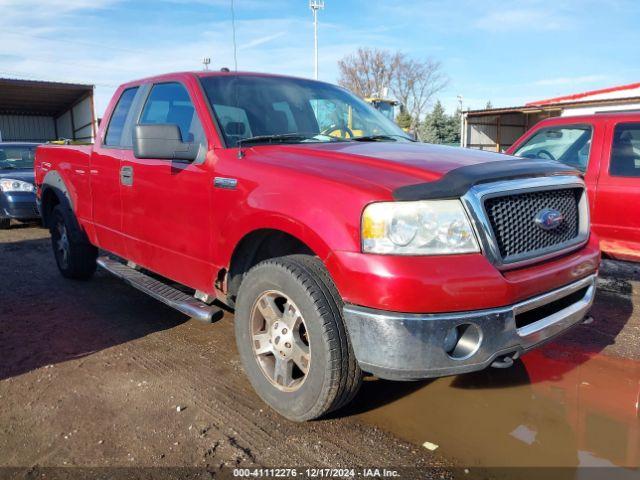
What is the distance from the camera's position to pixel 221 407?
10.1 feet

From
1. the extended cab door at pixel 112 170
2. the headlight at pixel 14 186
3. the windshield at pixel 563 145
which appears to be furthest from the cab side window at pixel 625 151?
the headlight at pixel 14 186

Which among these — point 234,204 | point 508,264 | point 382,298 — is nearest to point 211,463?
point 382,298

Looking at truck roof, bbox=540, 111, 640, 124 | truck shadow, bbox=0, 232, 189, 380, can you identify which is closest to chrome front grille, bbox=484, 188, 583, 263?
truck roof, bbox=540, 111, 640, 124

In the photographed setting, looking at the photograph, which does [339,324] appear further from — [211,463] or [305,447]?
[211,463]

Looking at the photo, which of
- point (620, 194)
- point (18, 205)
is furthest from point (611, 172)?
point (18, 205)

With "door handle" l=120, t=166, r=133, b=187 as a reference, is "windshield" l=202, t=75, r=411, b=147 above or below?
above

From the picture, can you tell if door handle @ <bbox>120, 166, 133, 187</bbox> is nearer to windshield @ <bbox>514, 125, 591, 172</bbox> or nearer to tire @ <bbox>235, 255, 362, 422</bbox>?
tire @ <bbox>235, 255, 362, 422</bbox>

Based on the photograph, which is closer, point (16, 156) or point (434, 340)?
→ point (434, 340)

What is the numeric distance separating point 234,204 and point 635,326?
3485mm

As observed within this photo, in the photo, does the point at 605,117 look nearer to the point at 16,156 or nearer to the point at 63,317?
the point at 63,317

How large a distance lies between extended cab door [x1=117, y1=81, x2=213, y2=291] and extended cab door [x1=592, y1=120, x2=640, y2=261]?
12.5 ft

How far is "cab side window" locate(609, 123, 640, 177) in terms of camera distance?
16.2 ft

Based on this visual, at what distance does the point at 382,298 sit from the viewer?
7.63 feet

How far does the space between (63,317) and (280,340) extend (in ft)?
8.84
